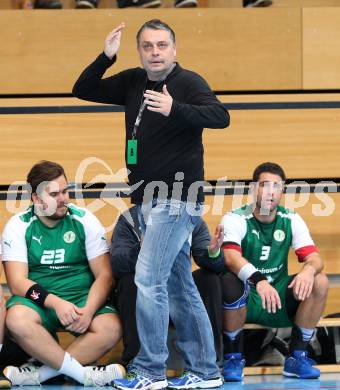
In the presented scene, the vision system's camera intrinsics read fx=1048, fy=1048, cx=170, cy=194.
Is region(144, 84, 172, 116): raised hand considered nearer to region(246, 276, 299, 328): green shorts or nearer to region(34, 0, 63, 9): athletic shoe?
region(246, 276, 299, 328): green shorts

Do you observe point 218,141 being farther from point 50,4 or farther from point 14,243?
point 14,243

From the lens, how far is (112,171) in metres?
5.16

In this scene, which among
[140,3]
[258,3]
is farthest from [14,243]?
[258,3]

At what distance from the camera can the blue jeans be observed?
3.87 metres

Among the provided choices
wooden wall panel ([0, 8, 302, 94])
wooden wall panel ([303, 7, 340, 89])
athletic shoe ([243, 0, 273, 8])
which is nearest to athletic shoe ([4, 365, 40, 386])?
wooden wall panel ([0, 8, 302, 94])

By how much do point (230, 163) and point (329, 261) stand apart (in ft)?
2.27

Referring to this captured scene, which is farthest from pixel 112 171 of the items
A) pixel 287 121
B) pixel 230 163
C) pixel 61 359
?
pixel 61 359

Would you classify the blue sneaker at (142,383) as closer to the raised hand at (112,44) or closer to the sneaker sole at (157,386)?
the sneaker sole at (157,386)

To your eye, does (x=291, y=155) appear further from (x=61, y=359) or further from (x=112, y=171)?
(x=61, y=359)

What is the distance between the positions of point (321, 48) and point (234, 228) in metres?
1.32

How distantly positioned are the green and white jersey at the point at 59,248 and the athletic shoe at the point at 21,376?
34 centimetres

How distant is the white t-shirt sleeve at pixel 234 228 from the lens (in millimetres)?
4512

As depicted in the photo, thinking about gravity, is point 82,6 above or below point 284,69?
above

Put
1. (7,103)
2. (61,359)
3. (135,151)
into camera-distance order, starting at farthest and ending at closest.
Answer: (7,103)
(61,359)
(135,151)
